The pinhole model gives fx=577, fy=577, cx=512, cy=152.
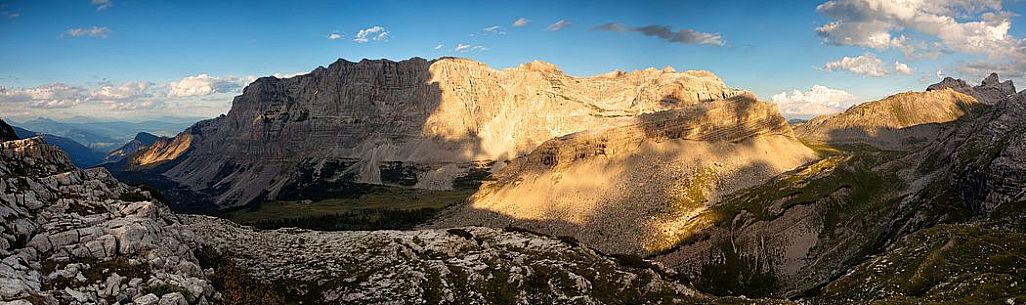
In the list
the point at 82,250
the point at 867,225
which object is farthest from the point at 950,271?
the point at 867,225

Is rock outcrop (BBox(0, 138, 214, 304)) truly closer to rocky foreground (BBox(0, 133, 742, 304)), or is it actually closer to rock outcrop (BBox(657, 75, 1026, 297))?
rocky foreground (BBox(0, 133, 742, 304))

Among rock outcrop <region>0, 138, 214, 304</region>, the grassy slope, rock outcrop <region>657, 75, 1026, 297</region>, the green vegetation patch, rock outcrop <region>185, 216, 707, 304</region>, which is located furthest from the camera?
rock outcrop <region>657, 75, 1026, 297</region>

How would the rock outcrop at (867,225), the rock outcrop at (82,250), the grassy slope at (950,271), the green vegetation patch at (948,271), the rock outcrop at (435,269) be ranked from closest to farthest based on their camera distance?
the rock outcrop at (82,250), the green vegetation patch at (948,271), the grassy slope at (950,271), the rock outcrop at (435,269), the rock outcrop at (867,225)

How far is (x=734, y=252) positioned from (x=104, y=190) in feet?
463

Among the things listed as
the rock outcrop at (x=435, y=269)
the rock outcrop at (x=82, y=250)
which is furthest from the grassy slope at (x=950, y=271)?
the rock outcrop at (x=82, y=250)

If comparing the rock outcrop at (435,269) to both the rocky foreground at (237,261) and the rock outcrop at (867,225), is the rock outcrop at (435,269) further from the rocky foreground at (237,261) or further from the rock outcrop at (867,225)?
the rock outcrop at (867,225)

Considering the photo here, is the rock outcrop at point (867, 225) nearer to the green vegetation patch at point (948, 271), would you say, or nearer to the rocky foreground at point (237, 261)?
the green vegetation patch at point (948, 271)

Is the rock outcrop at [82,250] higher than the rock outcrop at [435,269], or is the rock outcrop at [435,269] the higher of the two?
the rock outcrop at [82,250]

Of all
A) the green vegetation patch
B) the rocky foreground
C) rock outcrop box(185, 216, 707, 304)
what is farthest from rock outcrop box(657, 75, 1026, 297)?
the rocky foreground

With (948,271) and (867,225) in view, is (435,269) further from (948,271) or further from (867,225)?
(867,225)

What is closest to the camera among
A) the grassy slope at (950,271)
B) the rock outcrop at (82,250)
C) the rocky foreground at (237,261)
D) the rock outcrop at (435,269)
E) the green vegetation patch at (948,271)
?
the rock outcrop at (82,250)

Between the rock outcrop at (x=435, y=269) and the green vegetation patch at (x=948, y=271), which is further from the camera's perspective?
the rock outcrop at (x=435, y=269)

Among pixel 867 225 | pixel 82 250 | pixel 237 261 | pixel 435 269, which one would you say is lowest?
pixel 867 225

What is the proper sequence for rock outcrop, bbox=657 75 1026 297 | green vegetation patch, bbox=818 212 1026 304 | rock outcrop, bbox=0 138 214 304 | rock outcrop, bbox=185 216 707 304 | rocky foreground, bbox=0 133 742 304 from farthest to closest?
1. rock outcrop, bbox=657 75 1026 297
2. rock outcrop, bbox=185 216 707 304
3. green vegetation patch, bbox=818 212 1026 304
4. rocky foreground, bbox=0 133 742 304
5. rock outcrop, bbox=0 138 214 304
